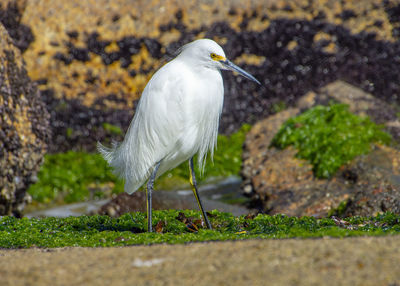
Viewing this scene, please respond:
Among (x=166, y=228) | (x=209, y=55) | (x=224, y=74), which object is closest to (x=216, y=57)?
(x=209, y=55)

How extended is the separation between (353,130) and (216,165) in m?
2.92

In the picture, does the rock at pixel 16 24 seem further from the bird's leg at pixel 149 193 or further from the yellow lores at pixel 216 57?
→ the yellow lores at pixel 216 57

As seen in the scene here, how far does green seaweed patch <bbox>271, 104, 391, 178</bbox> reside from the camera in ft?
27.6

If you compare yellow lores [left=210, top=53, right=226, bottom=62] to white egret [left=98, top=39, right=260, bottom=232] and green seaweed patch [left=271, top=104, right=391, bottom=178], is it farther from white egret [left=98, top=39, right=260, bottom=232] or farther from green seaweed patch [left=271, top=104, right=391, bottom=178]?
green seaweed patch [left=271, top=104, right=391, bottom=178]

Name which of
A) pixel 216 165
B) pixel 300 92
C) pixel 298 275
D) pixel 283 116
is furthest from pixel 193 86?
pixel 300 92

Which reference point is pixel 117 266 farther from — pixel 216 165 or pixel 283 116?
pixel 283 116

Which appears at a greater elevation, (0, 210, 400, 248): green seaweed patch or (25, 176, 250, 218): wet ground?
(0, 210, 400, 248): green seaweed patch

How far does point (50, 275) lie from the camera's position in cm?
342

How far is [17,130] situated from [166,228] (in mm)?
3601

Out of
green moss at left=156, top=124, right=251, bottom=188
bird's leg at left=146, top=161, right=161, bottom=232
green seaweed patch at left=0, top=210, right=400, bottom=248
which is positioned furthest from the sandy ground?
Answer: green moss at left=156, top=124, right=251, bottom=188

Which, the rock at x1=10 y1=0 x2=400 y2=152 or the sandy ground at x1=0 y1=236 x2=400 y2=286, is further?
the rock at x1=10 y1=0 x2=400 y2=152

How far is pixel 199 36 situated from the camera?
487 inches

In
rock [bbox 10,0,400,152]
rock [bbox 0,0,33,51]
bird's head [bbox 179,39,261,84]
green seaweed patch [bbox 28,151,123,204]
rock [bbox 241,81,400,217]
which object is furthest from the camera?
rock [bbox 10,0,400,152]

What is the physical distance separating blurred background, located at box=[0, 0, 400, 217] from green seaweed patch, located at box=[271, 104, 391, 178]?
391mm
